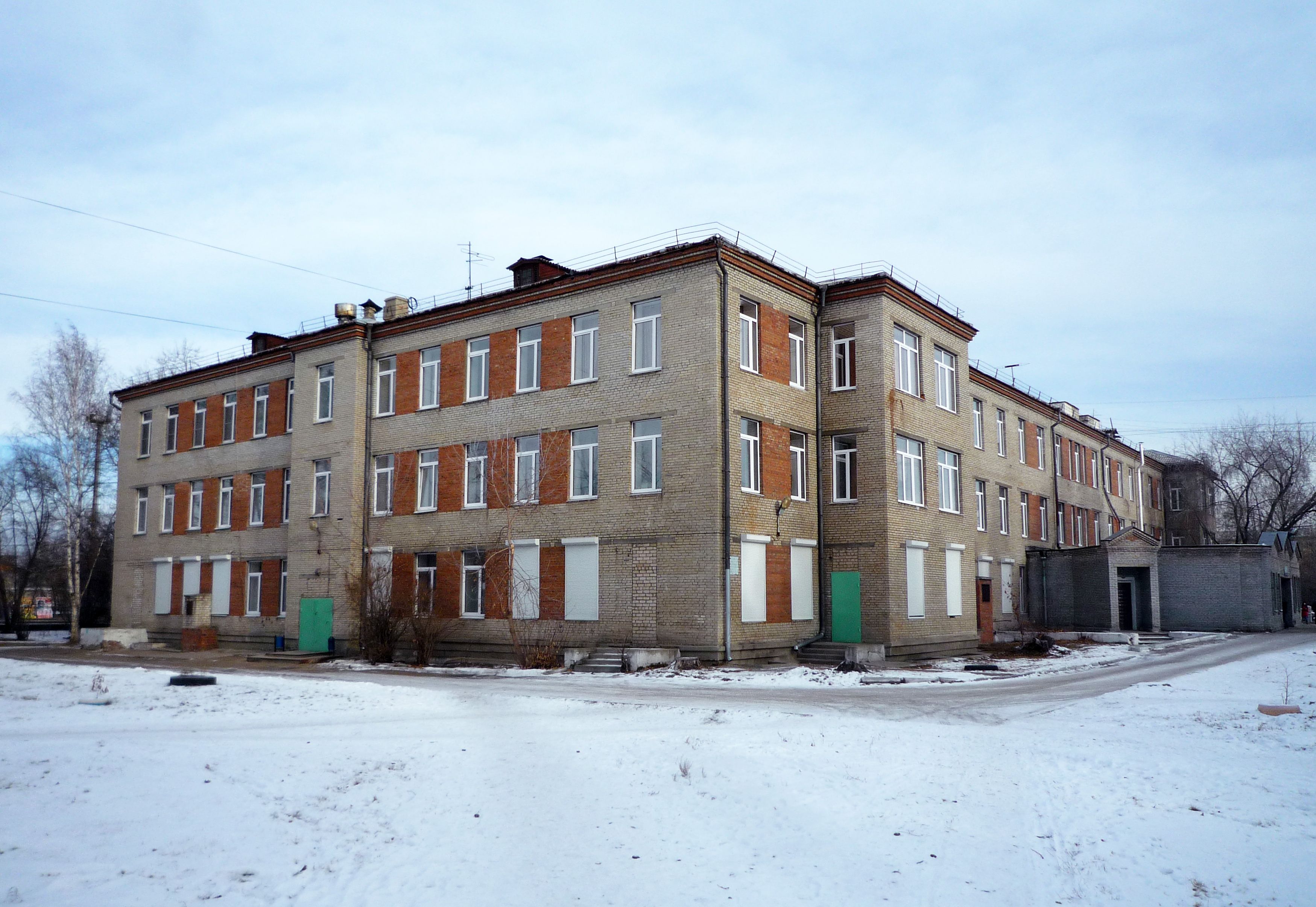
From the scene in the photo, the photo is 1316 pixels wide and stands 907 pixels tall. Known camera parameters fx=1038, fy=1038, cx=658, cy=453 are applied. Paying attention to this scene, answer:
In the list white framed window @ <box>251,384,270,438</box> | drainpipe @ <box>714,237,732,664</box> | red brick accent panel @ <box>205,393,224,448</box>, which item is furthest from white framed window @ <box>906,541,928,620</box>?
red brick accent panel @ <box>205,393,224,448</box>

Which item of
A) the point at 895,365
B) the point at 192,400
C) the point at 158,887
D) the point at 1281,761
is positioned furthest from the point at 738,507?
the point at 192,400

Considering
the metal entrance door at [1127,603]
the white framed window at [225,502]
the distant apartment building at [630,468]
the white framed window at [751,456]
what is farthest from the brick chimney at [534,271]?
the metal entrance door at [1127,603]

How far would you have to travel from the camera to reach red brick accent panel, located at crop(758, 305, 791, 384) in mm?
25812

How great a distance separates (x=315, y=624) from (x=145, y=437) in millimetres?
14905

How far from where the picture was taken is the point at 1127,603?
4181 centimetres

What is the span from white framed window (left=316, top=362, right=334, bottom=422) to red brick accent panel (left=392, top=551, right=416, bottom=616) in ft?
18.1

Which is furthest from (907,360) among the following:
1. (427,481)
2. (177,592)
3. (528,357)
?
(177,592)

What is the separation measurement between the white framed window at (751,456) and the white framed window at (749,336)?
1.37m

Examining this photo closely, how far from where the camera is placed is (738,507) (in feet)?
79.3

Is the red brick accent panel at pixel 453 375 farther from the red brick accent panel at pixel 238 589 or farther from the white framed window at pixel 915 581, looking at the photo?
the white framed window at pixel 915 581

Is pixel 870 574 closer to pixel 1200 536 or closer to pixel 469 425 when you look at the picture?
pixel 469 425

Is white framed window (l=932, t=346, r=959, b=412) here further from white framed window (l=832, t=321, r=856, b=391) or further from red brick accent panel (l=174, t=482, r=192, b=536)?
red brick accent panel (l=174, t=482, r=192, b=536)

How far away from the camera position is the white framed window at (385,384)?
31.2 meters

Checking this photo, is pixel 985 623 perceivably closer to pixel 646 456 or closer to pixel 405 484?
pixel 646 456
